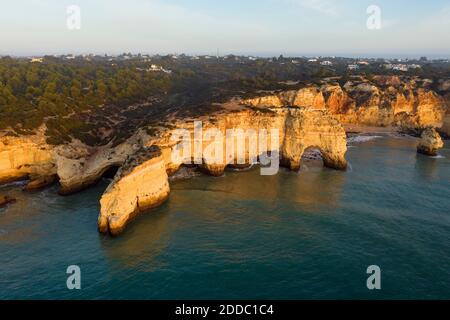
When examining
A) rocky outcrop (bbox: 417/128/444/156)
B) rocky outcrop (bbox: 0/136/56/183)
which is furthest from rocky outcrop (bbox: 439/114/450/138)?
rocky outcrop (bbox: 0/136/56/183)

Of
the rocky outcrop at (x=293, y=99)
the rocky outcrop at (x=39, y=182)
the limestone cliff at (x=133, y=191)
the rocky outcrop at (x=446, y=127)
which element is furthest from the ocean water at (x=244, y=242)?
the rocky outcrop at (x=446, y=127)

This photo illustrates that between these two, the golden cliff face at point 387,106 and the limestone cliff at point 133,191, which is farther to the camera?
the golden cliff face at point 387,106

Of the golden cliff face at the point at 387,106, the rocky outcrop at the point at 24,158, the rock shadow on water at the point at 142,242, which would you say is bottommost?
the rock shadow on water at the point at 142,242

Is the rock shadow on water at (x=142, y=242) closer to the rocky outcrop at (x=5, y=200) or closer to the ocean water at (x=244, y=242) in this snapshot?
the ocean water at (x=244, y=242)

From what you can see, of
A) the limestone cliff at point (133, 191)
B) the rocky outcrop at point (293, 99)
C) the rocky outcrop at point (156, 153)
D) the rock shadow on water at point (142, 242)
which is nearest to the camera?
the rock shadow on water at point (142, 242)

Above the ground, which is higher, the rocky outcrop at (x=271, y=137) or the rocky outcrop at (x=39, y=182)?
the rocky outcrop at (x=271, y=137)

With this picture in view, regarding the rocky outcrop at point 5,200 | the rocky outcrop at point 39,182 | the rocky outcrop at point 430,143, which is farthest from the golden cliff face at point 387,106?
the rocky outcrop at point 5,200

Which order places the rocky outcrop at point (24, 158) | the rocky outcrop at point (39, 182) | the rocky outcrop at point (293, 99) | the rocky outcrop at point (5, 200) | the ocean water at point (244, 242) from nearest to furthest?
the ocean water at point (244, 242) < the rocky outcrop at point (5, 200) < the rocky outcrop at point (39, 182) < the rocky outcrop at point (24, 158) < the rocky outcrop at point (293, 99)

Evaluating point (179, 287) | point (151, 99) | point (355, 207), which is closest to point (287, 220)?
point (355, 207)
